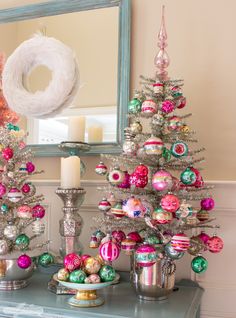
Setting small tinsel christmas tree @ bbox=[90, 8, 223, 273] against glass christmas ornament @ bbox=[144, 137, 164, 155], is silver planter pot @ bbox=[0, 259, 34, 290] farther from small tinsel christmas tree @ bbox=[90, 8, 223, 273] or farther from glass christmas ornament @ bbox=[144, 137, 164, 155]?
glass christmas ornament @ bbox=[144, 137, 164, 155]

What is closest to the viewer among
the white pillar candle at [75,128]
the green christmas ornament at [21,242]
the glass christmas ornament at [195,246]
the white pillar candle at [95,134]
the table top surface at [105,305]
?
the table top surface at [105,305]

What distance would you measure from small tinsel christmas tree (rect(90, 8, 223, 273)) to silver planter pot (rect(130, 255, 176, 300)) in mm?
41

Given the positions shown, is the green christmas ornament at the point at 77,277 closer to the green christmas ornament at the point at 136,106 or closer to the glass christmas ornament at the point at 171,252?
the glass christmas ornament at the point at 171,252

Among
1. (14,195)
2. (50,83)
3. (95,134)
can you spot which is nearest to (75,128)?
(95,134)

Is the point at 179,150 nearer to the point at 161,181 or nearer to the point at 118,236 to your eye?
the point at 161,181

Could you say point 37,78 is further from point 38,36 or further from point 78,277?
point 78,277

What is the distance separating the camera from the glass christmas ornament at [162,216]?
1.18 meters

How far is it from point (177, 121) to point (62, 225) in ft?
1.91

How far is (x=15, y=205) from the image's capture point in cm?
145

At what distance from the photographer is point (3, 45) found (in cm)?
187

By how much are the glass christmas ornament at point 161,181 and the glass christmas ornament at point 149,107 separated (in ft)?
0.69

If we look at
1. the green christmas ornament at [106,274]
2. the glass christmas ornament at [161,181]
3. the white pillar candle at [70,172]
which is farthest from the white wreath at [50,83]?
the green christmas ornament at [106,274]

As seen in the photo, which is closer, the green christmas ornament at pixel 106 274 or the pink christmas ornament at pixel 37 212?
the green christmas ornament at pixel 106 274

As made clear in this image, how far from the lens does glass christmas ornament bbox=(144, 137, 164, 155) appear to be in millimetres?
1220
